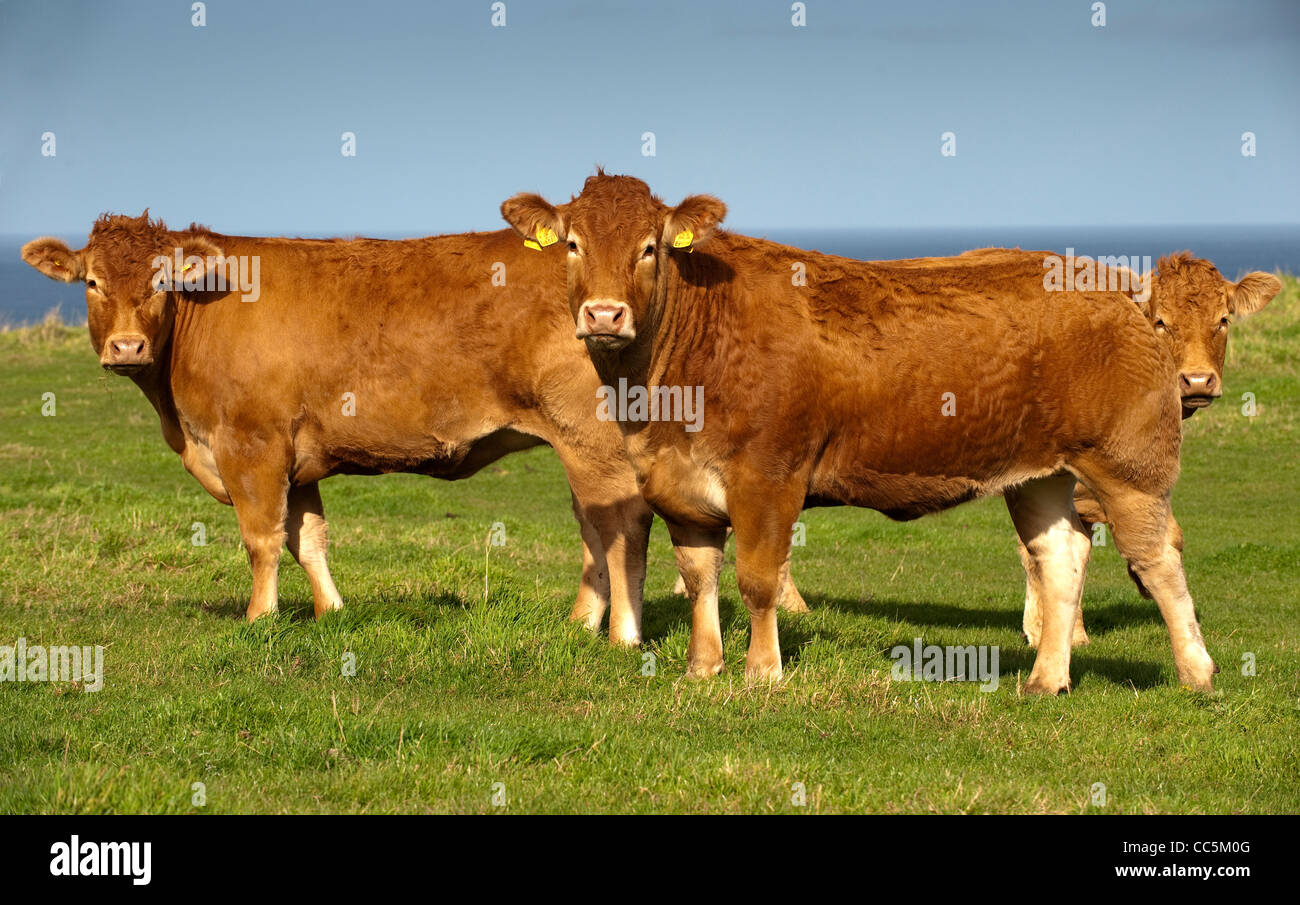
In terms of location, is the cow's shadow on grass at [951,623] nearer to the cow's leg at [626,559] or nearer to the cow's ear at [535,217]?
the cow's leg at [626,559]

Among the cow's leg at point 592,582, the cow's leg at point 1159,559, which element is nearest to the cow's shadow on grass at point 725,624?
the cow's leg at point 592,582

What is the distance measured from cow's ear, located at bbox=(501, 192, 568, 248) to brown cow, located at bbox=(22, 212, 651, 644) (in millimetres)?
1054

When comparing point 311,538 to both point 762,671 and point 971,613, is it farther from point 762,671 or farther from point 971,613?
point 971,613

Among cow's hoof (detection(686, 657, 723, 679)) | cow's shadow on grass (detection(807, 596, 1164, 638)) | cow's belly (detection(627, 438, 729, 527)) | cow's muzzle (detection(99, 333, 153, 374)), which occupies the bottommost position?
cow's shadow on grass (detection(807, 596, 1164, 638))

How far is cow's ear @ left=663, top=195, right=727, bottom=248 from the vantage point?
24.9ft

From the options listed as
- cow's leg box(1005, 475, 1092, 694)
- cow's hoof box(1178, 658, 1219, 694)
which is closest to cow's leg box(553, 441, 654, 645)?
cow's leg box(1005, 475, 1092, 694)

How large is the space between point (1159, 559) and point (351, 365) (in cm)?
534

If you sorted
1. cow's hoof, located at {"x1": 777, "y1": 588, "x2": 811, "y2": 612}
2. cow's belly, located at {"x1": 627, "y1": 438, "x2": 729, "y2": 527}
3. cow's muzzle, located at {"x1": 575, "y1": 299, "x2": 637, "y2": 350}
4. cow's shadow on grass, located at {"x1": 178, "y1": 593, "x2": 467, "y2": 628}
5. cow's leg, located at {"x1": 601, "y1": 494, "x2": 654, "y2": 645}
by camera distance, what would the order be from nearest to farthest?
cow's muzzle, located at {"x1": 575, "y1": 299, "x2": 637, "y2": 350} < cow's belly, located at {"x1": 627, "y1": 438, "x2": 729, "y2": 527} < cow's shadow on grass, located at {"x1": 178, "y1": 593, "x2": 467, "y2": 628} < cow's leg, located at {"x1": 601, "y1": 494, "x2": 654, "y2": 645} < cow's hoof, located at {"x1": 777, "y1": 588, "x2": 811, "y2": 612}

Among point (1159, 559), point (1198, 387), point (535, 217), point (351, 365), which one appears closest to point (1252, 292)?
point (1198, 387)

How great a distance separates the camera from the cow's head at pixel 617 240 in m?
Answer: 7.04

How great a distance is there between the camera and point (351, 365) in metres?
9.15

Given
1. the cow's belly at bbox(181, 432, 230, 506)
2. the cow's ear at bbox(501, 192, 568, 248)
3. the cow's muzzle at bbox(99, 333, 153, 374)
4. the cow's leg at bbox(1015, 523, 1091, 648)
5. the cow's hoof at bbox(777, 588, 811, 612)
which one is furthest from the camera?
the cow's hoof at bbox(777, 588, 811, 612)

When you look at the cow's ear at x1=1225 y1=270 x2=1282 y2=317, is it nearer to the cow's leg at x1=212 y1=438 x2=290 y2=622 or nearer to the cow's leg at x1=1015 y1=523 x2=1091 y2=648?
the cow's leg at x1=1015 y1=523 x2=1091 y2=648

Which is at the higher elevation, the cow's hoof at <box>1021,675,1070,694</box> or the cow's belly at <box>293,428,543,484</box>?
the cow's belly at <box>293,428,543,484</box>
